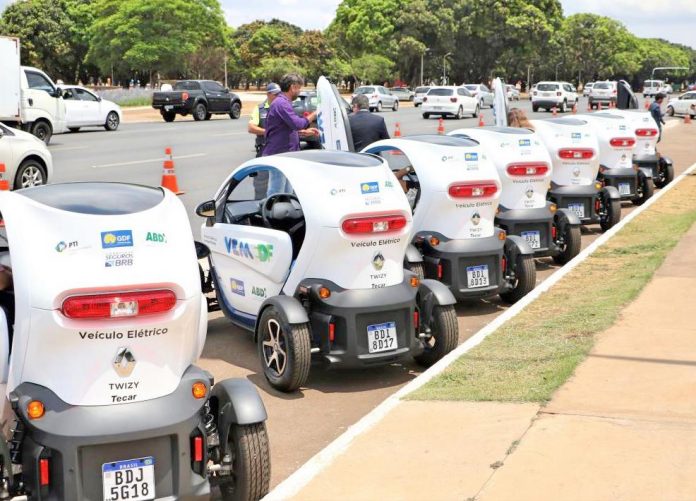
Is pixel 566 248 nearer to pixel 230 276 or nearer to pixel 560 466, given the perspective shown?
pixel 230 276

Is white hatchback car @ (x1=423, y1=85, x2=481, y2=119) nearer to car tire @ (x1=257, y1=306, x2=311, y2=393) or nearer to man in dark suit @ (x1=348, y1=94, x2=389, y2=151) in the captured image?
man in dark suit @ (x1=348, y1=94, x2=389, y2=151)

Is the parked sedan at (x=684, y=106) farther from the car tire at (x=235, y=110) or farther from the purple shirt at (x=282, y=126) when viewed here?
the purple shirt at (x=282, y=126)

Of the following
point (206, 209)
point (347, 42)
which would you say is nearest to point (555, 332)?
point (206, 209)

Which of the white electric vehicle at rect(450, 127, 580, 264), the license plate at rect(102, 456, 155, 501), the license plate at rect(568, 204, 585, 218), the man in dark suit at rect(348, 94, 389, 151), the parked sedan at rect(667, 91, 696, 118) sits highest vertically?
the man in dark suit at rect(348, 94, 389, 151)

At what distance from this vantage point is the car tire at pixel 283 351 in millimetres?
6949

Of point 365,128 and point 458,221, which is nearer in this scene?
point 458,221

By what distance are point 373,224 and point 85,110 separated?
2749cm

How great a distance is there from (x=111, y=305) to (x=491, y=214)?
552cm

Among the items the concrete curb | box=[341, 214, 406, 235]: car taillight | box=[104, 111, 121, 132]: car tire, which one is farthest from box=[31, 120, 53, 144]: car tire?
box=[341, 214, 406, 235]: car taillight

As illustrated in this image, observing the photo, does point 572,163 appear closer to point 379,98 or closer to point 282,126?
point 282,126

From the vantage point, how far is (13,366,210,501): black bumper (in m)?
4.36

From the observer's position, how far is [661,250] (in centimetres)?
1207

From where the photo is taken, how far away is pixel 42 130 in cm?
2750

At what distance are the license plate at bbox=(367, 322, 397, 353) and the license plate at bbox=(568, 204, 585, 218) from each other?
666cm
